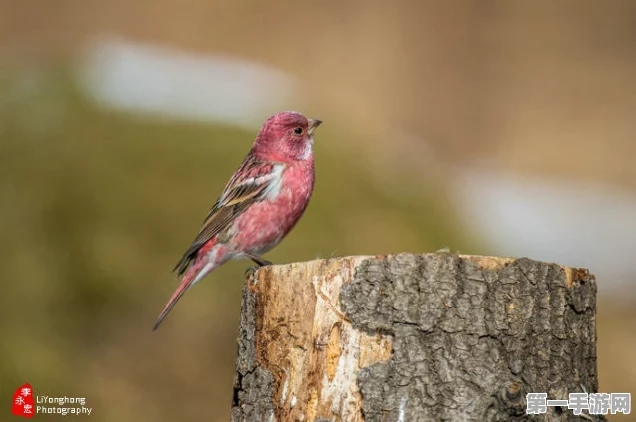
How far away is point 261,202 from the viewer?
6.19 m

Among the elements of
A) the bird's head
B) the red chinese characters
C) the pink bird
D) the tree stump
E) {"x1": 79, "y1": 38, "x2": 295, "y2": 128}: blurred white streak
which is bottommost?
the red chinese characters

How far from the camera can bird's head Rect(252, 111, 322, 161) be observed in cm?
638

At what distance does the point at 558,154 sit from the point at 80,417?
10843 mm

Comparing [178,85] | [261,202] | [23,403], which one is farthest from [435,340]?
[178,85]

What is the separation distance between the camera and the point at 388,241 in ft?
32.5

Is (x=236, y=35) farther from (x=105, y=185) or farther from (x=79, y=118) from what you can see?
(x=105, y=185)

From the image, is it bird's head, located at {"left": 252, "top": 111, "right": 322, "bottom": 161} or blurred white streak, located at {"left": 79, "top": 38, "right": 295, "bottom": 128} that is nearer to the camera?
bird's head, located at {"left": 252, "top": 111, "right": 322, "bottom": 161}

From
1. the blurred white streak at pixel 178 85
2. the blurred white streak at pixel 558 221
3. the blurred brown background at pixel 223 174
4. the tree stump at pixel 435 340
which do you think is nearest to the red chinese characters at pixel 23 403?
the blurred brown background at pixel 223 174

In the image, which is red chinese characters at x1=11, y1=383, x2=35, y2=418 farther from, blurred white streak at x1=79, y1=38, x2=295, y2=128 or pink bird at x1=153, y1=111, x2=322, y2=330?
blurred white streak at x1=79, y1=38, x2=295, y2=128

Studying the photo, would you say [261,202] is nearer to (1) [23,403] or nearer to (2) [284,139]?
(2) [284,139]

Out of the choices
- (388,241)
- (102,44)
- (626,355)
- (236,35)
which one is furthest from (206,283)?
(236,35)

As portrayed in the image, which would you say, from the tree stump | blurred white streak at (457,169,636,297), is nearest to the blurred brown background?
blurred white streak at (457,169,636,297)

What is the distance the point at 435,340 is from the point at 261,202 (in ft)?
8.13

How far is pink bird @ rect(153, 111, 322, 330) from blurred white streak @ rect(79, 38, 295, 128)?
451 centimetres
